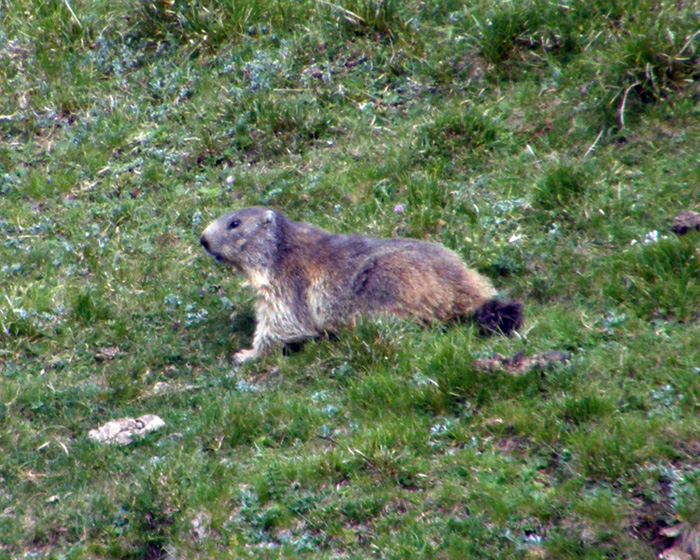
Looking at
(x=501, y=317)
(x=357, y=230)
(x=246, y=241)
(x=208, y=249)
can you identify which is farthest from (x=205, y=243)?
(x=501, y=317)

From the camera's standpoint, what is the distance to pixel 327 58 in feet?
35.6

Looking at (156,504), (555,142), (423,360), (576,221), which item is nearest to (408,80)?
(555,142)

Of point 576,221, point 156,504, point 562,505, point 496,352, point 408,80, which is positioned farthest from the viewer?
point 408,80

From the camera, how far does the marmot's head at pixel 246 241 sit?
26.9 ft

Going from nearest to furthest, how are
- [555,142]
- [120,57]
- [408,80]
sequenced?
[555,142] → [408,80] → [120,57]

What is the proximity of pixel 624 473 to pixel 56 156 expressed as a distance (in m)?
8.05

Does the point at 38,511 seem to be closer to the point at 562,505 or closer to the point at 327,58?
the point at 562,505

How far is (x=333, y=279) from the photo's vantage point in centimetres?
776

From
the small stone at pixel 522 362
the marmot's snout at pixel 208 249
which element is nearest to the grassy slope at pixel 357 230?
the small stone at pixel 522 362

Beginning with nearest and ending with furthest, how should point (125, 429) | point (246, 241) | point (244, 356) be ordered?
point (125, 429) < point (244, 356) < point (246, 241)

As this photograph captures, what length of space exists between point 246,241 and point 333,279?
1000 mm

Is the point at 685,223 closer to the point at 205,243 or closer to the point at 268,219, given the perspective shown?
the point at 268,219

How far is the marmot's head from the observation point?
26.9 feet

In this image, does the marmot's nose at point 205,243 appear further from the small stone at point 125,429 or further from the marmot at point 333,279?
the small stone at point 125,429
